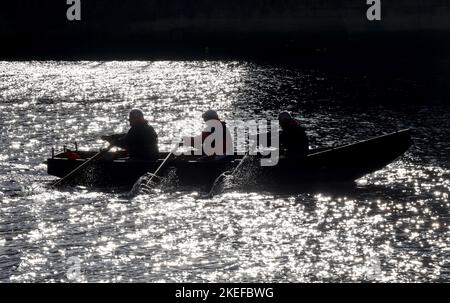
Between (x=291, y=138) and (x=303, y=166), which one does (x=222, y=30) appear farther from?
(x=303, y=166)

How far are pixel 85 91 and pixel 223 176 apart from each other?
132ft

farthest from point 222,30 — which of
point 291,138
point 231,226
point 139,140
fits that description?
point 231,226

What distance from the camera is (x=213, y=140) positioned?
98.5 ft

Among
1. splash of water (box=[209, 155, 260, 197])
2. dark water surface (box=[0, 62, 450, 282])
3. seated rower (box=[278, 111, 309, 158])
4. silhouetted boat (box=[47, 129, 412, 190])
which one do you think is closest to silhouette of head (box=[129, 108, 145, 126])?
silhouetted boat (box=[47, 129, 412, 190])

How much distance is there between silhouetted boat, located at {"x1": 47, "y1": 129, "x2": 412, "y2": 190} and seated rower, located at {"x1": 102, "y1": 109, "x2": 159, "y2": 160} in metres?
0.42

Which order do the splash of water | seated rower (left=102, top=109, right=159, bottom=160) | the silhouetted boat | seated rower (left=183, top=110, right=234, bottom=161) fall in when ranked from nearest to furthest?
the splash of water
the silhouetted boat
seated rower (left=183, top=110, right=234, bottom=161)
seated rower (left=102, top=109, right=159, bottom=160)

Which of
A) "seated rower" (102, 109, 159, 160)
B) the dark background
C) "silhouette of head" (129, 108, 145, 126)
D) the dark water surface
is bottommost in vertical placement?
the dark water surface

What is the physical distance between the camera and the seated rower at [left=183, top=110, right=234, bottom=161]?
29797 mm

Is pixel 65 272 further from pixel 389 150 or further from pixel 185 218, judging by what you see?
pixel 389 150

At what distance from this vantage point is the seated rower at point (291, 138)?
29.3 meters

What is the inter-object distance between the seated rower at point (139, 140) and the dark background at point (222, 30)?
6191 centimetres

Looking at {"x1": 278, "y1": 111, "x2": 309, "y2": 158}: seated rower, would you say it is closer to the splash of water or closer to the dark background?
the splash of water

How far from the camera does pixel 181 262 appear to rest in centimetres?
2275
